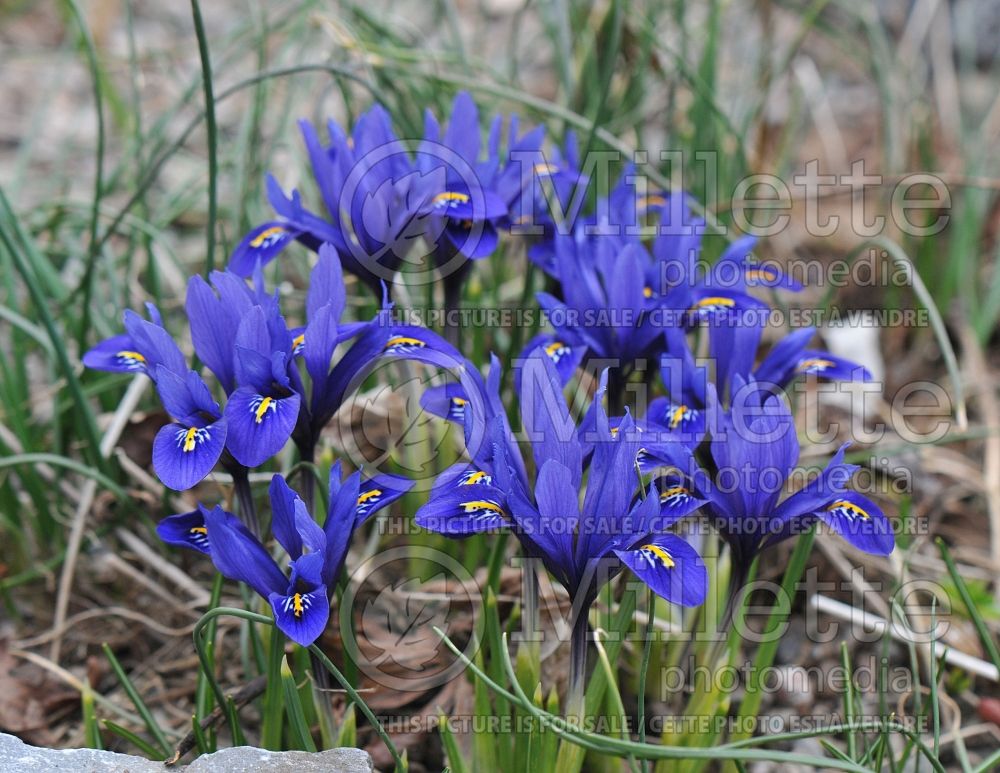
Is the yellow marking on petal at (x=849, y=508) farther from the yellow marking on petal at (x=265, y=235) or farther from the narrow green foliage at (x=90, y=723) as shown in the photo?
the narrow green foliage at (x=90, y=723)

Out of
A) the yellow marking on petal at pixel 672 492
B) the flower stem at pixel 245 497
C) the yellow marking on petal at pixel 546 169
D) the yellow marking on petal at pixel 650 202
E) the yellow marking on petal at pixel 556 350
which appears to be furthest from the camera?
the yellow marking on petal at pixel 650 202

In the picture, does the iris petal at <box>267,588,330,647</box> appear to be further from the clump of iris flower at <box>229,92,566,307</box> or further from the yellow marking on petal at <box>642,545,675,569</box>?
the clump of iris flower at <box>229,92,566,307</box>

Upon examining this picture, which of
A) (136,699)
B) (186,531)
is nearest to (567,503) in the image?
(186,531)

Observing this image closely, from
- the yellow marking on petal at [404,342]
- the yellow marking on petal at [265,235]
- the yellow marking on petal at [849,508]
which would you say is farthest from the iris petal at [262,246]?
the yellow marking on petal at [849,508]

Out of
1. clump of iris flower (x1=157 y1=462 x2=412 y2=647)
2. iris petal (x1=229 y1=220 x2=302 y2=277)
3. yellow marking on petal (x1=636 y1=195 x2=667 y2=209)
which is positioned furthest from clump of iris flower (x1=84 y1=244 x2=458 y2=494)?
yellow marking on petal (x1=636 y1=195 x2=667 y2=209)

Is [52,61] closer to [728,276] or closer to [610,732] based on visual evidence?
[728,276]

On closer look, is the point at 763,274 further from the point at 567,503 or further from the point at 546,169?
the point at 567,503

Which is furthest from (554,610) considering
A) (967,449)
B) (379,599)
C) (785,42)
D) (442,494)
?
(785,42)
